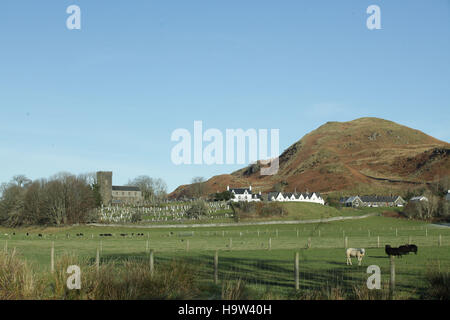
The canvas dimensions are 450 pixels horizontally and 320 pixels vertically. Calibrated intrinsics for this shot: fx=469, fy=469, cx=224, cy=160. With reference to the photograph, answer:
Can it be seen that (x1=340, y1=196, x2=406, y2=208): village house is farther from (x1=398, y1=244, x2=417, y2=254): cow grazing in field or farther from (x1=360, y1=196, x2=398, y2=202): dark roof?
(x1=398, y1=244, x2=417, y2=254): cow grazing in field

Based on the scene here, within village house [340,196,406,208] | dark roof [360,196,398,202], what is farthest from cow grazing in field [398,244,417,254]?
dark roof [360,196,398,202]

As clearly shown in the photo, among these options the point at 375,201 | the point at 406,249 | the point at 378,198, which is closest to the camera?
the point at 406,249

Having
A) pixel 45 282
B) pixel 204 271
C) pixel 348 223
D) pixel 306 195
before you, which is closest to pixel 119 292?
pixel 45 282

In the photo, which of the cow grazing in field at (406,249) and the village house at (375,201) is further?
the village house at (375,201)

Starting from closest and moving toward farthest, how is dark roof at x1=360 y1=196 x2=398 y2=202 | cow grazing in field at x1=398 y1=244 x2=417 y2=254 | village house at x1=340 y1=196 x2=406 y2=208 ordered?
1. cow grazing in field at x1=398 y1=244 x2=417 y2=254
2. village house at x1=340 y1=196 x2=406 y2=208
3. dark roof at x1=360 y1=196 x2=398 y2=202

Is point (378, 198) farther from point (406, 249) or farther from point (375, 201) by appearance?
point (406, 249)

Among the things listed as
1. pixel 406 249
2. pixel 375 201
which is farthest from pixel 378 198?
pixel 406 249

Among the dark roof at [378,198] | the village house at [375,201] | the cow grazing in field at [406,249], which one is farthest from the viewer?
the dark roof at [378,198]

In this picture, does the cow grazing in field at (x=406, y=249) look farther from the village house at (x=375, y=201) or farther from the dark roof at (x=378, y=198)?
the dark roof at (x=378, y=198)

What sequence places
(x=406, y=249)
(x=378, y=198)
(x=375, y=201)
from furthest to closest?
(x=378, y=198) < (x=375, y=201) < (x=406, y=249)

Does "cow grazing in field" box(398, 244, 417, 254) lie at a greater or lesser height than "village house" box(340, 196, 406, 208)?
greater

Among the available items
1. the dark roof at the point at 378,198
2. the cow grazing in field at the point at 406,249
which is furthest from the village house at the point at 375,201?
the cow grazing in field at the point at 406,249
